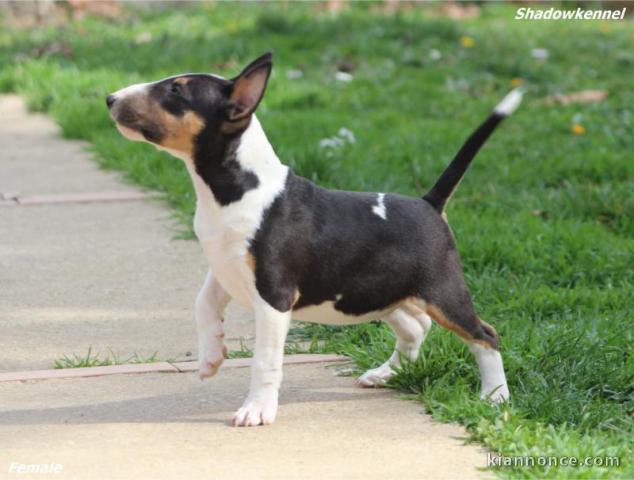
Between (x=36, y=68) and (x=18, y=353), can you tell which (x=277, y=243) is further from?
(x=36, y=68)

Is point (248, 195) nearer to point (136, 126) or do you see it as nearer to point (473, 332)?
point (136, 126)

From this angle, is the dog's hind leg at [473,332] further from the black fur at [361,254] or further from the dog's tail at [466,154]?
the dog's tail at [466,154]

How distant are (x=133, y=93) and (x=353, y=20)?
8361mm

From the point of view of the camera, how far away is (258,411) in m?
4.00

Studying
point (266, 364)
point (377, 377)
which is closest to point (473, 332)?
point (377, 377)

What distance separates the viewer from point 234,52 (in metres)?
10.5

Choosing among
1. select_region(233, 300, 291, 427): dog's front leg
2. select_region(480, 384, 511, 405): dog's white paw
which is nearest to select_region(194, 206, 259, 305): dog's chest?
select_region(233, 300, 291, 427): dog's front leg

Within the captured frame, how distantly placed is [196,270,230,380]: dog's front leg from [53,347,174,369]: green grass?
1.69 ft

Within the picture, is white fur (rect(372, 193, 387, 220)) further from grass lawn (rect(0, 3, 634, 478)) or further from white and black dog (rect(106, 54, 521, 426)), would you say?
grass lawn (rect(0, 3, 634, 478))

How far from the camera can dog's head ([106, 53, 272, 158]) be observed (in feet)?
13.1

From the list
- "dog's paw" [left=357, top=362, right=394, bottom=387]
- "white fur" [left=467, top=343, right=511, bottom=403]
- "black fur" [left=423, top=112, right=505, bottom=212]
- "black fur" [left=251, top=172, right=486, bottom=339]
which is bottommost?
"dog's paw" [left=357, top=362, right=394, bottom=387]

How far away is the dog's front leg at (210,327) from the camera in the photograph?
14.0 feet

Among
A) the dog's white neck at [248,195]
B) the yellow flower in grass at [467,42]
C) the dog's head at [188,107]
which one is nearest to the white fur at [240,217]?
the dog's white neck at [248,195]

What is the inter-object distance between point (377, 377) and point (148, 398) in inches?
33.8
